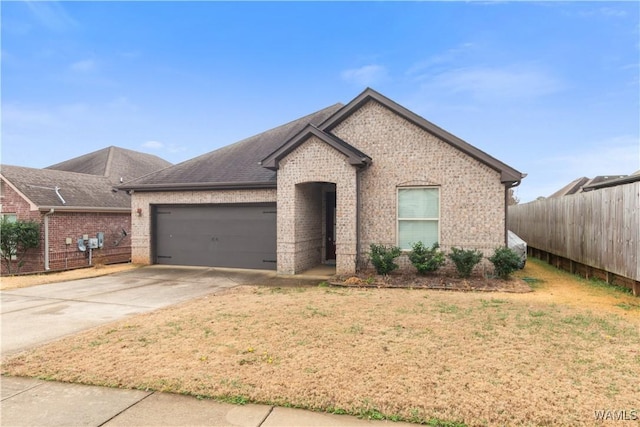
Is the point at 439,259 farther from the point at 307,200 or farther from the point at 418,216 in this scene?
the point at 307,200

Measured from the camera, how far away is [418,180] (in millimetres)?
11141

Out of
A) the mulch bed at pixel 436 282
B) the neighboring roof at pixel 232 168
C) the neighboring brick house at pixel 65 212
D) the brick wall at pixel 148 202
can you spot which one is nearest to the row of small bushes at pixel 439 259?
the mulch bed at pixel 436 282

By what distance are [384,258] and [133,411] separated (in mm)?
8032

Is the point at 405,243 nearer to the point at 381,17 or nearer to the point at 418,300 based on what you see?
the point at 418,300

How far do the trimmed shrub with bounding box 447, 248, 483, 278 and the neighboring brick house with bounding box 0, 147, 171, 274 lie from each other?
1536 cm

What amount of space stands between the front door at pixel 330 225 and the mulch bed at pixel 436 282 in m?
3.19

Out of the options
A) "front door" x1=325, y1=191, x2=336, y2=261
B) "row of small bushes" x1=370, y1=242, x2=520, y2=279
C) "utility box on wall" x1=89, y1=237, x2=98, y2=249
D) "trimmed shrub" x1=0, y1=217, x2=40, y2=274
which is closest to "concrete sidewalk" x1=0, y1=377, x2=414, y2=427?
"row of small bushes" x1=370, y1=242, x2=520, y2=279

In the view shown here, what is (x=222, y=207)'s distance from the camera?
13.8 m

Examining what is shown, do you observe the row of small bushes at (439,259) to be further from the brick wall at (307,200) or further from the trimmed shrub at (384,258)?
the brick wall at (307,200)

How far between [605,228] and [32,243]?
68.2 ft

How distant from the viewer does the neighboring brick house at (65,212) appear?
15.4m

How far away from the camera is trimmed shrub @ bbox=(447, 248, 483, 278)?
10.1m

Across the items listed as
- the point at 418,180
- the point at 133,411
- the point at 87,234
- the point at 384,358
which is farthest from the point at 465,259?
the point at 87,234

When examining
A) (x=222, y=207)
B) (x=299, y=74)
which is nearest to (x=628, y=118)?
(x=299, y=74)
